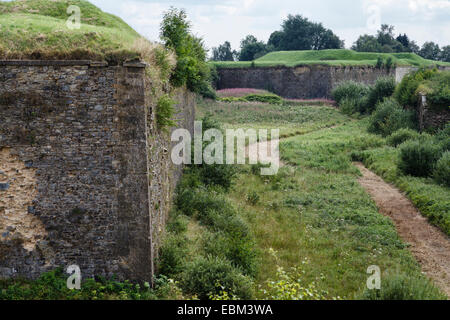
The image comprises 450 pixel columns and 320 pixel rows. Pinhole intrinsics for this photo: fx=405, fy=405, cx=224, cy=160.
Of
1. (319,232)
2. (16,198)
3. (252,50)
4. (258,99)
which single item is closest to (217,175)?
(319,232)

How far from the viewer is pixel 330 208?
12273 mm

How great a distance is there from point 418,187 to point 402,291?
850 centimetres

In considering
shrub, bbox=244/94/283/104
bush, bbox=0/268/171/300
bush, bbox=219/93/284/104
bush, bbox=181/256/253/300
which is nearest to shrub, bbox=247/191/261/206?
bush, bbox=181/256/253/300

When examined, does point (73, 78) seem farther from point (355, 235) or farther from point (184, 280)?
point (355, 235)

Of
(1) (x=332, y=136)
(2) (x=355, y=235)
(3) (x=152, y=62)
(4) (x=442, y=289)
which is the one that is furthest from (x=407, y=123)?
(3) (x=152, y=62)

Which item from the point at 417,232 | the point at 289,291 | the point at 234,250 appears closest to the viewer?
the point at 289,291

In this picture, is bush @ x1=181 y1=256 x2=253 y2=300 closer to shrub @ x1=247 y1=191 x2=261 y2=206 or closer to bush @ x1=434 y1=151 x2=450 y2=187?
shrub @ x1=247 y1=191 x2=261 y2=206

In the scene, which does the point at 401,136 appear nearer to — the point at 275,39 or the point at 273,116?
the point at 273,116

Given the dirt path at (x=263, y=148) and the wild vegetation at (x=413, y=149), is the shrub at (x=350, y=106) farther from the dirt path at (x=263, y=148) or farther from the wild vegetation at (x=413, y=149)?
the dirt path at (x=263, y=148)

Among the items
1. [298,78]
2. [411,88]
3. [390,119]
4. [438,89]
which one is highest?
[298,78]

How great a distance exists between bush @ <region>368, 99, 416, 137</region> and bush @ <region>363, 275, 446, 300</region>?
56.9ft

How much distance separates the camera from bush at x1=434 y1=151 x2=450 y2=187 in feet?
43.8

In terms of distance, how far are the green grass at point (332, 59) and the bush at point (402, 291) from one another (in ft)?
119

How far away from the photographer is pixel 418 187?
528 inches
